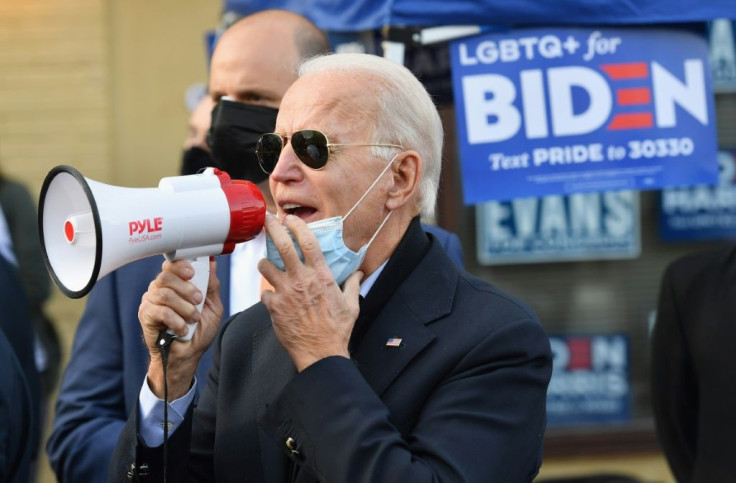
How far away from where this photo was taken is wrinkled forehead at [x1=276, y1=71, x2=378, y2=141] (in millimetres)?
2498

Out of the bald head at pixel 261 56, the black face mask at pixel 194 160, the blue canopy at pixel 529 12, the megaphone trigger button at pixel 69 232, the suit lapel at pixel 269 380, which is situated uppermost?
the blue canopy at pixel 529 12

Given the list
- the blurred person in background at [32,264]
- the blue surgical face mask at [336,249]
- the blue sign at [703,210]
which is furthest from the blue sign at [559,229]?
the blue surgical face mask at [336,249]

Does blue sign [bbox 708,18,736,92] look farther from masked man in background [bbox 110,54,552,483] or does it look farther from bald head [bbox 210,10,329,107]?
masked man in background [bbox 110,54,552,483]

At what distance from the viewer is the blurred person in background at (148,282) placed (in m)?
3.25

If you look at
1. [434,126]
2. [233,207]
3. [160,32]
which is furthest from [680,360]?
[160,32]

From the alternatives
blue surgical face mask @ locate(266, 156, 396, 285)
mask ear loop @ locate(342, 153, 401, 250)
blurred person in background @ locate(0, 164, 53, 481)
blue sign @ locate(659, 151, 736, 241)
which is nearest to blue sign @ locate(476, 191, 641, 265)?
blue sign @ locate(659, 151, 736, 241)

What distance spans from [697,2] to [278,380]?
2.17m

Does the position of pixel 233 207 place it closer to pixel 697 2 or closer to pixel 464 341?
pixel 464 341

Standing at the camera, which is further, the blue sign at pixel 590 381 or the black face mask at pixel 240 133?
the blue sign at pixel 590 381

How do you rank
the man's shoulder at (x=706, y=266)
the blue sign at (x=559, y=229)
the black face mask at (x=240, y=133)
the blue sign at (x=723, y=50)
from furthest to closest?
1. the blue sign at (x=559, y=229)
2. the blue sign at (x=723, y=50)
3. the man's shoulder at (x=706, y=266)
4. the black face mask at (x=240, y=133)

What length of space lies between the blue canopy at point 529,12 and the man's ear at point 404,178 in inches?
50.9

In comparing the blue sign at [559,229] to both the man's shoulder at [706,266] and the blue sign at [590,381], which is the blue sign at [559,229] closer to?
the blue sign at [590,381]

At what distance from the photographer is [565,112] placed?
3928 mm

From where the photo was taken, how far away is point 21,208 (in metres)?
5.87
